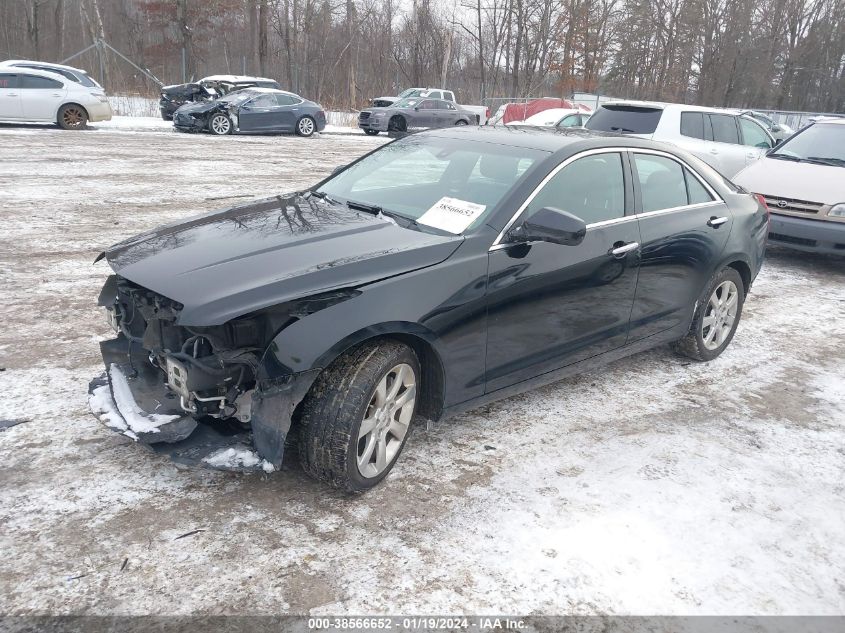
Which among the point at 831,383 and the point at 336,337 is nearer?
the point at 336,337

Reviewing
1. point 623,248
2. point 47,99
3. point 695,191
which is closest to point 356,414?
point 623,248

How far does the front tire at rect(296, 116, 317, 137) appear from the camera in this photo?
73.3ft

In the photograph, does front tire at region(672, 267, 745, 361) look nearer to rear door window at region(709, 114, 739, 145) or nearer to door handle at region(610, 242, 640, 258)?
door handle at region(610, 242, 640, 258)

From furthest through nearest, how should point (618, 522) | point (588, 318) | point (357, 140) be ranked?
point (357, 140)
point (588, 318)
point (618, 522)

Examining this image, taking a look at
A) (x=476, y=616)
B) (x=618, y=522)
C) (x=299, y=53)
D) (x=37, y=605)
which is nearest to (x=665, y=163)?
(x=618, y=522)

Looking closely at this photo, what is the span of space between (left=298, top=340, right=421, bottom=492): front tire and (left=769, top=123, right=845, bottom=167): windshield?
7.51m

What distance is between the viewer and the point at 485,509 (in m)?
3.16

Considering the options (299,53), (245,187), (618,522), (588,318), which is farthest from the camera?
(299,53)

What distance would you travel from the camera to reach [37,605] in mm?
2410

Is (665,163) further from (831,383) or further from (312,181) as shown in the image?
(312,181)

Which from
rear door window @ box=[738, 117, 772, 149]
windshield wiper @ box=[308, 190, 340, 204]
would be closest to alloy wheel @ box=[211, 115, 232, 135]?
rear door window @ box=[738, 117, 772, 149]

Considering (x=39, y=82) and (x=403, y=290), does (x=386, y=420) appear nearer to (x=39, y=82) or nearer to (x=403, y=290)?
(x=403, y=290)

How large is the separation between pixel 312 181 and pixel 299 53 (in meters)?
34.3

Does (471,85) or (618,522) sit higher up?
(471,85)
